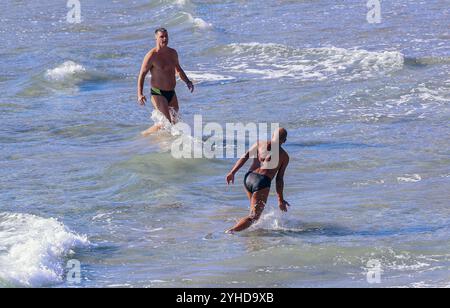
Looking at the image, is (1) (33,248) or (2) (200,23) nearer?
(1) (33,248)

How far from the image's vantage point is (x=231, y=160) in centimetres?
1405

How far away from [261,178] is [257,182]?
0.06 meters

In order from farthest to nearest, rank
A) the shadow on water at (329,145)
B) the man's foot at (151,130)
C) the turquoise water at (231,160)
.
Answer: the man's foot at (151,130) → the shadow on water at (329,145) → the turquoise water at (231,160)

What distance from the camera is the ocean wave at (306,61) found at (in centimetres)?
2044

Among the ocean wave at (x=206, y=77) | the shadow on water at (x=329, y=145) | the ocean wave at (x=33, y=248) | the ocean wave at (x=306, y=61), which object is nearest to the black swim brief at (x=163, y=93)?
the shadow on water at (x=329, y=145)

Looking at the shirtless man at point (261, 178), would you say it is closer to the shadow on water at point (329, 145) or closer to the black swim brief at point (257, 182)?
the black swim brief at point (257, 182)

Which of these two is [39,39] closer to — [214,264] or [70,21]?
[70,21]

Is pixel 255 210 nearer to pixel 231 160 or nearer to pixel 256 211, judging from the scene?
pixel 256 211

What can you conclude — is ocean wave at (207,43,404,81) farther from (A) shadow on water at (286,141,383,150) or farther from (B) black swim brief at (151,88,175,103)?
(B) black swim brief at (151,88,175,103)

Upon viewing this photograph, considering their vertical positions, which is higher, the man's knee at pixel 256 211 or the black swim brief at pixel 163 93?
the black swim brief at pixel 163 93

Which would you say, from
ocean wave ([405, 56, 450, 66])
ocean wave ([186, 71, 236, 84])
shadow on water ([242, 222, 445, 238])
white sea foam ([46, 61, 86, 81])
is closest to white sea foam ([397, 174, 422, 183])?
shadow on water ([242, 222, 445, 238])

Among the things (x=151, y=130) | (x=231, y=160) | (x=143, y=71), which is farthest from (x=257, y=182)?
(x=151, y=130)

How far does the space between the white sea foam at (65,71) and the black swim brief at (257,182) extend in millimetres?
10486

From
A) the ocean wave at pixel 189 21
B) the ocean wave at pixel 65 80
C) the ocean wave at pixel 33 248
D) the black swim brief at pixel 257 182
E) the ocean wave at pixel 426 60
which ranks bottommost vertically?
the ocean wave at pixel 189 21
